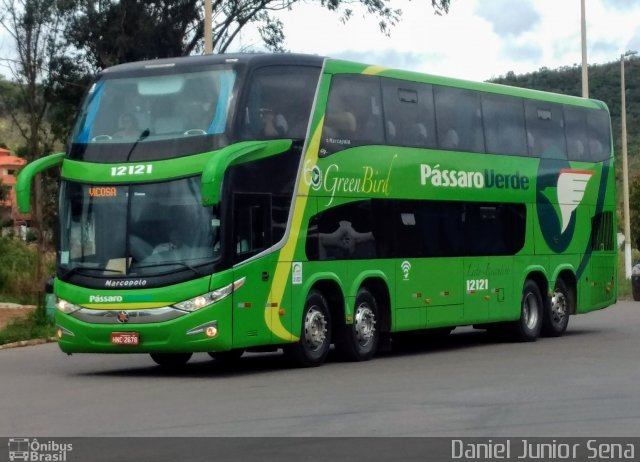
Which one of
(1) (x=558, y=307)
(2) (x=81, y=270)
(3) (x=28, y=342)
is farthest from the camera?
(1) (x=558, y=307)

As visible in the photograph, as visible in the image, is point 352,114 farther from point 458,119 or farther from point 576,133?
point 576,133

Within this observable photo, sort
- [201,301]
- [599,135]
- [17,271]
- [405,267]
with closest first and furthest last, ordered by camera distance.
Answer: [201,301]
[405,267]
[599,135]
[17,271]

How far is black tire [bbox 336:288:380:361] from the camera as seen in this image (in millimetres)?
19938

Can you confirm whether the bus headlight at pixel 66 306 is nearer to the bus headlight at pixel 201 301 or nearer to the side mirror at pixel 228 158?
the bus headlight at pixel 201 301

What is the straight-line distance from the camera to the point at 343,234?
19938mm

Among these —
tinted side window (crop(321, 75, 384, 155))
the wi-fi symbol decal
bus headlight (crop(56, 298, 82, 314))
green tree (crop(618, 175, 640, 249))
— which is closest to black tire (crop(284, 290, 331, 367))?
the wi-fi symbol decal

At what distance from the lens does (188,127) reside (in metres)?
18.1

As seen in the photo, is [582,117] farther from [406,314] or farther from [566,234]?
[406,314]

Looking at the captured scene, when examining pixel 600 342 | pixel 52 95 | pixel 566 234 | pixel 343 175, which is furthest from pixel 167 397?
pixel 52 95

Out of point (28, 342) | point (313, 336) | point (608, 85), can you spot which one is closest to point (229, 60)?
point (313, 336)

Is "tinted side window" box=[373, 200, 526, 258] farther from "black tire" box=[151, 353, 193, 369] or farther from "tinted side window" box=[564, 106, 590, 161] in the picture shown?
"black tire" box=[151, 353, 193, 369]

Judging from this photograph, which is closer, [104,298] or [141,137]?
[104,298]

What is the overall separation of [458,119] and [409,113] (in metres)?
1.51

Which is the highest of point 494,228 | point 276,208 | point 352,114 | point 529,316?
point 352,114
